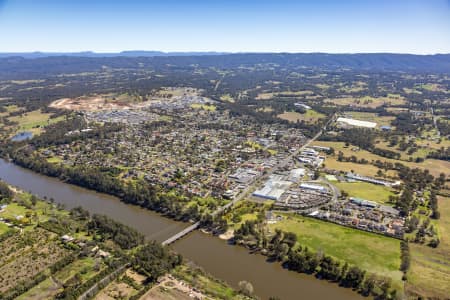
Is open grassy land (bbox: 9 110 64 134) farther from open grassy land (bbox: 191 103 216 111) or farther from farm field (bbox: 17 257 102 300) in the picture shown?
farm field (bbox: 17 257 102 300)

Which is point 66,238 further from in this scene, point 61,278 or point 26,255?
point 61,278

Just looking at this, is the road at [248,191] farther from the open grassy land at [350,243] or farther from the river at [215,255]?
the open grassy land at [350,243]

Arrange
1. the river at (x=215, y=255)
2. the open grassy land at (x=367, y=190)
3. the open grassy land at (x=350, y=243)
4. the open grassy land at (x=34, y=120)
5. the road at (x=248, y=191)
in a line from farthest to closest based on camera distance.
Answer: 1. the open grassy land at (x=34, y=120)
2. the open grassy land at (x=367, y=190)
3. the road at (x=248, y=191)
4. the open grassy land at (x=350, y=243)
5. the river at (x=215, y=255)

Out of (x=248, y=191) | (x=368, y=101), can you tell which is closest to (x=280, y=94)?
(x=368, y=101)

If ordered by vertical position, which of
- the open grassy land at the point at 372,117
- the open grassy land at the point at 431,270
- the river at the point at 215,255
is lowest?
the river at the point at 215,255

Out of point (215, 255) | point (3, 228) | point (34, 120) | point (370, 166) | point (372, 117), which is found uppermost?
point (372, 117)

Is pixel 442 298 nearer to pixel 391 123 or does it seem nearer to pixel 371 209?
pixel 371 209

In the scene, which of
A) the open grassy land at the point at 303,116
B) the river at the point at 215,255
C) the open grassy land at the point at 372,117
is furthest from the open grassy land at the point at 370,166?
the river at the point at 215,255
